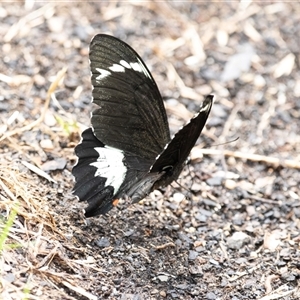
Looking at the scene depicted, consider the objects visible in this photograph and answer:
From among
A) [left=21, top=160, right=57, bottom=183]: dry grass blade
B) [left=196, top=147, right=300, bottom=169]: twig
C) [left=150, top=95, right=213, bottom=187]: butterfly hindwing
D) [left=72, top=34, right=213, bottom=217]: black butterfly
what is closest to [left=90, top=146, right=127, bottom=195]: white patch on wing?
[left=72, top=34, right=213, bottom=217]: black butterfly

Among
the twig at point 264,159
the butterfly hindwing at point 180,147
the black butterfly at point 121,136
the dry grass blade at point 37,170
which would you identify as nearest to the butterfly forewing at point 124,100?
the black butterfly at point 121,136

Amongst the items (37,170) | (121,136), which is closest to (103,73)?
(121,136)

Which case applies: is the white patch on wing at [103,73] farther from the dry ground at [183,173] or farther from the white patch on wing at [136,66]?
the dry ground at [183,173]

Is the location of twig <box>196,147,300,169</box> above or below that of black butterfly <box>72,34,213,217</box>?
below

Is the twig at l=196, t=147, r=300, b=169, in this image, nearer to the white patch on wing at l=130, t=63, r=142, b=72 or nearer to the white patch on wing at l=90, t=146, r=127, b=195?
the white patch on wing at l=90, t=146, r=127, b=195

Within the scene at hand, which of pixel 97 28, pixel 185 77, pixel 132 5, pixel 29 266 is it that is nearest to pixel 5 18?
pixel 97 28

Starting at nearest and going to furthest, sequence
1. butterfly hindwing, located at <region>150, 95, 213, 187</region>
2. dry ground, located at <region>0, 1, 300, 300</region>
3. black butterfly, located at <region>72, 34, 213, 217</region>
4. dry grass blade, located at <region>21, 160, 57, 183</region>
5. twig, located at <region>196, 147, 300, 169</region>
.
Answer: butterfly hindwing, located at <region>150, 95, 213, 187</region> < dry ground, located at <region>0, 1, 300, 300</region> < black butterfly, located at <region>72, 34, 213, 217</region> < dry grass blade, located at <region>21, 160, 57, 183</region> < twig, located at <region>196, 147, 300, 169</region>

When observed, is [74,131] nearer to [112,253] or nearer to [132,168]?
[132,168]

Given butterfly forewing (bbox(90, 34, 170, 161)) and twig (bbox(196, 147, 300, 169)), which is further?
twig (bbox(196, 147, 300, 169))
